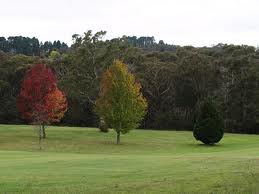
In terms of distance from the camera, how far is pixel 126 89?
173 feet

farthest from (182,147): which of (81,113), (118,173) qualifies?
(81,113)

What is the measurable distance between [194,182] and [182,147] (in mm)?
33055

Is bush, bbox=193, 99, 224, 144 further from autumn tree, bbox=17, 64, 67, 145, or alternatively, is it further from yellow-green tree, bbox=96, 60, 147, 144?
autumn tree, bbox=17, 64, 67, 145

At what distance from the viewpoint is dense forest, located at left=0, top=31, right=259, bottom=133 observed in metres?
70.4

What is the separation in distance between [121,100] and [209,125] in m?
9.20

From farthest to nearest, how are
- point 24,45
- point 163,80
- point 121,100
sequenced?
point 24,45 → point 163,80 → point 121,100

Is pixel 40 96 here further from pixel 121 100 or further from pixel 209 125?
pixel 209 125

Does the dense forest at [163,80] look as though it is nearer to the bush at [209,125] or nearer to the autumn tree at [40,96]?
the autumn tree at [40,96]

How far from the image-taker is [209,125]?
51.7m

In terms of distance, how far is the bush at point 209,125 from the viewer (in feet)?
170

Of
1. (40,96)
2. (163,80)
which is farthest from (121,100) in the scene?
(163,80)

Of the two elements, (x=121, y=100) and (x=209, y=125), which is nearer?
(x=209, y=125)

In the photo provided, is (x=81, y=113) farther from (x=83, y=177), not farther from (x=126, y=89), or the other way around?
(x=83, y=177)

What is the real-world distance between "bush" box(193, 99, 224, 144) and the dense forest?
69.3ft
